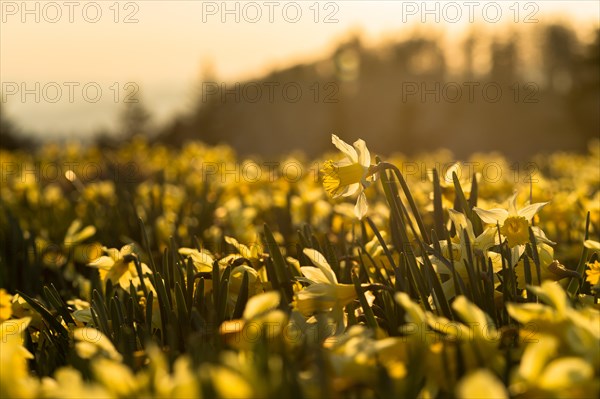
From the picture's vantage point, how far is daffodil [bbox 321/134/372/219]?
1671 mm

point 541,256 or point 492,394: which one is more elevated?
point 492,394

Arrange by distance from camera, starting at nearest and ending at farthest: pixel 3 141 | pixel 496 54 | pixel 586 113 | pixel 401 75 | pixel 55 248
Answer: pixel 55 248 < pixel 3 141 < pixel 586 113 < pixel 401 75 < pixel 496 54

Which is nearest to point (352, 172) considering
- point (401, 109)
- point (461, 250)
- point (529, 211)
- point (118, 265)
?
point (461, 250)

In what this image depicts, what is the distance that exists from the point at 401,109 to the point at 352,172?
71.1ft

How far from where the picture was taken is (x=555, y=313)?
107cm

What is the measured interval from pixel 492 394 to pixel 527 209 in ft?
3.38

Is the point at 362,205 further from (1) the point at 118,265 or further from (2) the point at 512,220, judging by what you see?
(1) the point at 118,265

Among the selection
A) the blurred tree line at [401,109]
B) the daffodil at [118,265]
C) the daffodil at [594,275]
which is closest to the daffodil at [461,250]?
Result: the daffodil at [594,275]

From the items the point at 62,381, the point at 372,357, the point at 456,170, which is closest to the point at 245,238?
the point at 456,170

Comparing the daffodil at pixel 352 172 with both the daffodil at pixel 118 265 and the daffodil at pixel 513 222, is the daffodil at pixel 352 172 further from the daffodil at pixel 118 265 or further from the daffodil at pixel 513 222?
the daffodil at pixel 118 265

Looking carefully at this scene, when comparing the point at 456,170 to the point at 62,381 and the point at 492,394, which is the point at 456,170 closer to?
the point at 492,394

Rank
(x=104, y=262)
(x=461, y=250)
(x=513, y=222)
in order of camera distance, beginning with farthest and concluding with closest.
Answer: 1. (x=104, y=262)
2. (x=513, y=222)
3. (x=461, y=250)

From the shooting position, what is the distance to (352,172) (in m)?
1.69

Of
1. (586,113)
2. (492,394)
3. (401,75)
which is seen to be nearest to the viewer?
(492,394)
